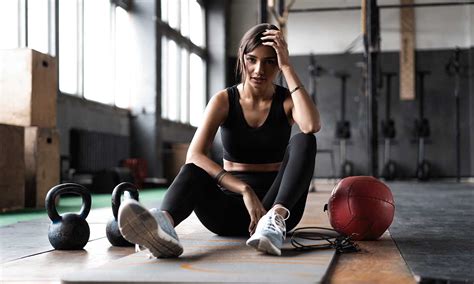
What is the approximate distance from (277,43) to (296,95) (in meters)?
0.22

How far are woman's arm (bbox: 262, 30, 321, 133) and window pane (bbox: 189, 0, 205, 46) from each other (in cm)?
939

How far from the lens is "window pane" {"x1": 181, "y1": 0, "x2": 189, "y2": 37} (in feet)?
35.8

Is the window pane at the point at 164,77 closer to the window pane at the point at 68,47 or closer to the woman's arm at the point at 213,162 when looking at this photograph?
the window pane at the point at 68,47

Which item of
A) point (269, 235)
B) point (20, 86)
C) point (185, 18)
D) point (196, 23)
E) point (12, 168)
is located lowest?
point (269, 235)

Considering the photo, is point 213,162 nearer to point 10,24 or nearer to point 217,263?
point 217,263

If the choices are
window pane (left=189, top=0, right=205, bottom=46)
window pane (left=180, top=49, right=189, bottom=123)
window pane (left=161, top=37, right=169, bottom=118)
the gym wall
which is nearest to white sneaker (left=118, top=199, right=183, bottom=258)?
window pane (left=161, top=37, right=169, bottom=118)

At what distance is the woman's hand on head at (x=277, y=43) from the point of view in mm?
2230

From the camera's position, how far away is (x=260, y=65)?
2.25 metres

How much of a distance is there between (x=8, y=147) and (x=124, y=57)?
4.72 meters

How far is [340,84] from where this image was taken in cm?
1202

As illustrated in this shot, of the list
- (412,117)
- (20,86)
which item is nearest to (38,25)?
(20,86)

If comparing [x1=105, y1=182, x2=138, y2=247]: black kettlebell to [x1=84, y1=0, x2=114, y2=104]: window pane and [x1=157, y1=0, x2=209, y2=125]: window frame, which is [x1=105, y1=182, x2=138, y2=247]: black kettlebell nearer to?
[x1=84, y1=0, x2=114, y2=104]: window pane

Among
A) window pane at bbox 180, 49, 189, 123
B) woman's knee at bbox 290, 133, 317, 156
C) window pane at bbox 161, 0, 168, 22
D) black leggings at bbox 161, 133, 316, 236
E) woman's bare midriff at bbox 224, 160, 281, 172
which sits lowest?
black leggings at bbox 161, 133, 316, 236

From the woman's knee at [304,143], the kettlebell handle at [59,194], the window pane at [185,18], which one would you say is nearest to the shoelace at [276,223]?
the woman's knee at [304,143]
